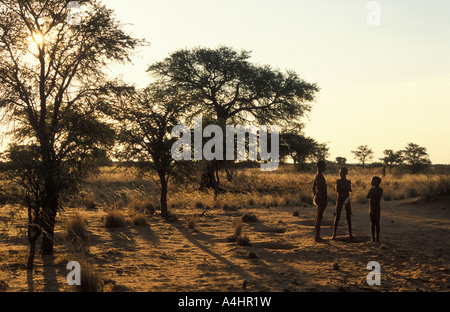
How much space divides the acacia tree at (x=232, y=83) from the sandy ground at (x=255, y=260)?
16.7 m

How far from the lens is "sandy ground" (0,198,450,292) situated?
8.57 meters

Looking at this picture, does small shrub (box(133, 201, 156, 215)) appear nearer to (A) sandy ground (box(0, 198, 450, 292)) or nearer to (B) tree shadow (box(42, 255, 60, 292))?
(A) sandy ground (box(0, 198, 450, 292))

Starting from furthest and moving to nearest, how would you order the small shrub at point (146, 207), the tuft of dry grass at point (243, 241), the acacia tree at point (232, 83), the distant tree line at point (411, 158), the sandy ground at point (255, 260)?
1. the distant tree line at point (411, 158)
2. the acacia tree at point (232, 83)
3. the small shrub at point (146, 207)
4. the tuft of dry grass at point (243, 241)
5. the sandy ground at point (255, 260)

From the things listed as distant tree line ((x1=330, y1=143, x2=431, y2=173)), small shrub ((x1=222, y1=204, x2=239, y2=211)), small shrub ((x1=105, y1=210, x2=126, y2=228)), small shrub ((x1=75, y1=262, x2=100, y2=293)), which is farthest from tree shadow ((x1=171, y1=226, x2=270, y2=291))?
distant tree line ((x1=330, y1=143, x2=431, y2=173))

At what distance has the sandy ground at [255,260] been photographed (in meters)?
8.57

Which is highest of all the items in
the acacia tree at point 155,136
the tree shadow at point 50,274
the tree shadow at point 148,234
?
the acacia tree at point 155,136

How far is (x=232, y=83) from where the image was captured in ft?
111

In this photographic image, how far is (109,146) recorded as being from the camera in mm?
14539

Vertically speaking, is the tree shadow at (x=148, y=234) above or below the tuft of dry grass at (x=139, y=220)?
below

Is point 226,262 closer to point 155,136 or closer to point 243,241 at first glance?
point 243,241

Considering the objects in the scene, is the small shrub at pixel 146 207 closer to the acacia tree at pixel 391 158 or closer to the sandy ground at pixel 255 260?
the sandy ground at pixel 255 260

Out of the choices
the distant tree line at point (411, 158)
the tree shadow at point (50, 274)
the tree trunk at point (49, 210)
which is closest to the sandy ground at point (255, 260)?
the tree shadow at point (50, 274)

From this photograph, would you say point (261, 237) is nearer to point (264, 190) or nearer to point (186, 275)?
point (186, 275)
